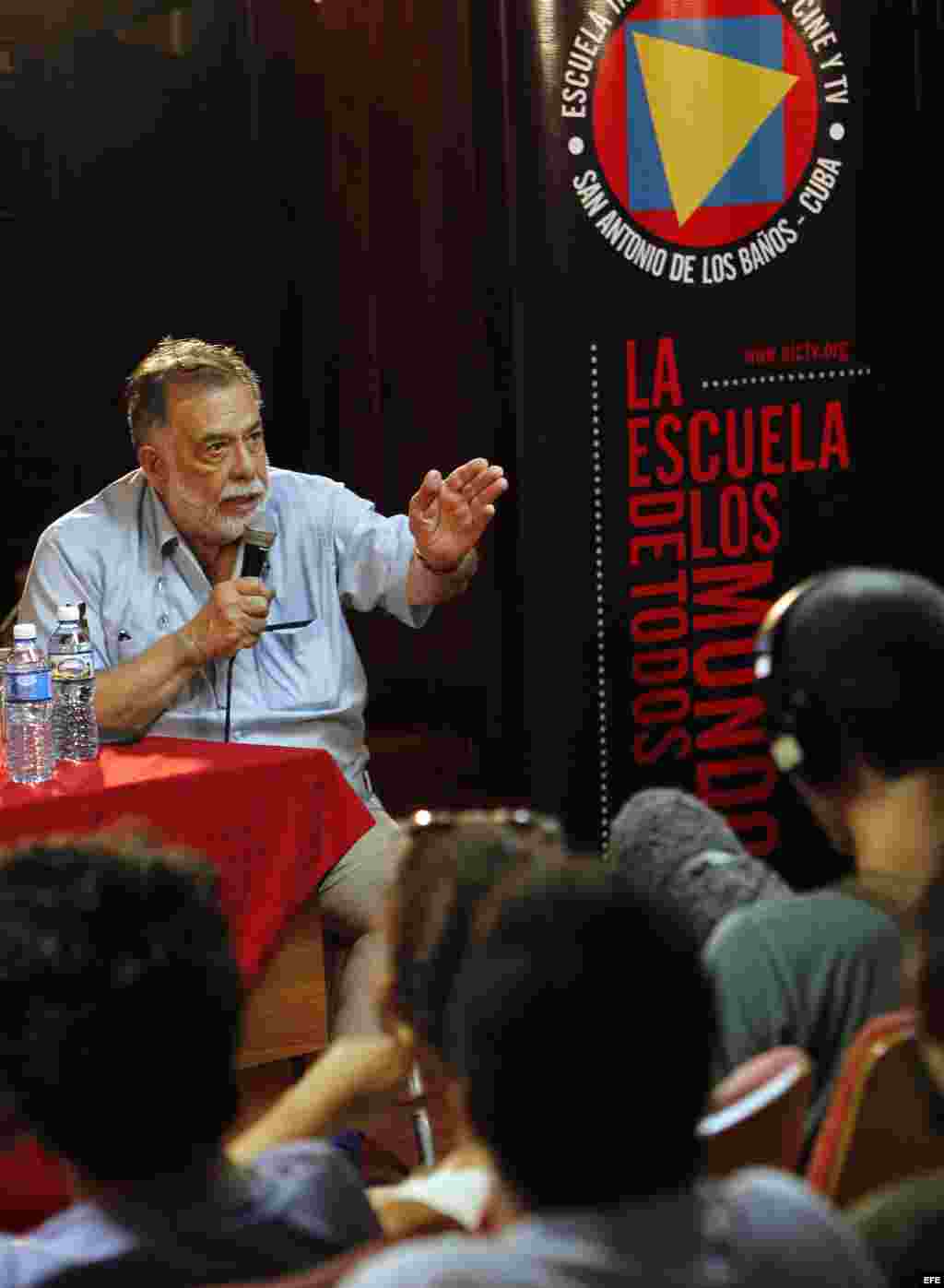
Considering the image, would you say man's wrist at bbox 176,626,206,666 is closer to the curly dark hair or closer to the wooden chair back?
the curly dark hair

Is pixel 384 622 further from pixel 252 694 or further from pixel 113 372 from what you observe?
pixel 252 694

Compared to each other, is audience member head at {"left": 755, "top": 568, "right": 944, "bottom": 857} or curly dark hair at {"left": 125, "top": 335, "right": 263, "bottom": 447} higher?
curly dark hair at {"left": 125, "top": 335, "right": 263, "bottom": 447}

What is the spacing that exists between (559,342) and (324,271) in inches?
79.2

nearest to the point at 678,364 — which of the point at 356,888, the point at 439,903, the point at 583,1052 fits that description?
the point at 356,888

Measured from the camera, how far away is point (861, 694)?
1.46m

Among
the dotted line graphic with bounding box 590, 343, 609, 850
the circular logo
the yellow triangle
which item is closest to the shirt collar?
the dotted line graphic with bounding box 590, 343, 609, 850

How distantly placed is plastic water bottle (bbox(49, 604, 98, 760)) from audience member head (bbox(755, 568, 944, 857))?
1.52 metres

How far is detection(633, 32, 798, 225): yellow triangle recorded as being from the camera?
3.35 meters

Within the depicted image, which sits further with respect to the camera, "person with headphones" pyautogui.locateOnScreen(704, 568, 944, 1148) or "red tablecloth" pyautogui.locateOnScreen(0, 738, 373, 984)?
"red tablecloth" pyautogui.locateOnScreen(0, 738, 373, 984)

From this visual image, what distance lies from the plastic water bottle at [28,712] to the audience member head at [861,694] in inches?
55.8

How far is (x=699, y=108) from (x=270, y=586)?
1183 mm

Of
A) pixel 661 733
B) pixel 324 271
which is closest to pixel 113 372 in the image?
pixel 324 271

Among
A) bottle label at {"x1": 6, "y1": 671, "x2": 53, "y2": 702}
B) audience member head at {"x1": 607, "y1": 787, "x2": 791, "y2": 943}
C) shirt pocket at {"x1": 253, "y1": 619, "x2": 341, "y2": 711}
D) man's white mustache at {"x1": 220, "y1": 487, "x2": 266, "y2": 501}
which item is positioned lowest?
shirt pocket at {"x1": 253, "y1": 619, "x2": 341, "y2": 711}

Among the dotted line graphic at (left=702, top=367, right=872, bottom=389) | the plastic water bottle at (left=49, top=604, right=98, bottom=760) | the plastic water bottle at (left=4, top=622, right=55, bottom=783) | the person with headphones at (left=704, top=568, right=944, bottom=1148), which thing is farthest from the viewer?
the dotted line graphic at (left=702, top=367, right=872, bottom=389)
